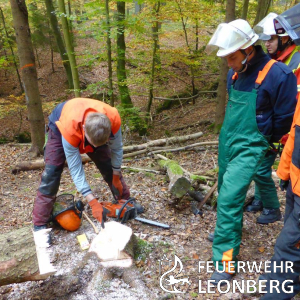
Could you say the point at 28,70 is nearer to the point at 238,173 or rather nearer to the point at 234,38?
the point at 234,38

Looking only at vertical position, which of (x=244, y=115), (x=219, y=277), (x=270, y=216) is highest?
(x=244, y=115)

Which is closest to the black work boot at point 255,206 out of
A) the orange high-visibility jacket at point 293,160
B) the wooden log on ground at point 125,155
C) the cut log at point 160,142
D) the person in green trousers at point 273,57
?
the person in green trousers at point 273,57

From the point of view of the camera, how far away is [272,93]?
7.82ft

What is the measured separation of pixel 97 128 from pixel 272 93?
163 centimetres

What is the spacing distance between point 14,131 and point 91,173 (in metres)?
7.08

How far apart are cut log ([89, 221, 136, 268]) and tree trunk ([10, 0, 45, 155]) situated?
174 inches

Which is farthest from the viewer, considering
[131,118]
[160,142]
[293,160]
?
[131,118]

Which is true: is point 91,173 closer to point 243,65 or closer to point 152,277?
point 152,277

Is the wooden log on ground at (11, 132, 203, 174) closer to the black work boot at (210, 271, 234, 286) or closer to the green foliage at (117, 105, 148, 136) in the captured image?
the green foliage at (117, 105, 148, 136)

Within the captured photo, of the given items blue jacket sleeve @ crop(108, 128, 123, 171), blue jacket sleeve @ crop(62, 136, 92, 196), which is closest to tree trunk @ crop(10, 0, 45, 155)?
blue jacket sleeve @ crop(108, 128, 123, 171)

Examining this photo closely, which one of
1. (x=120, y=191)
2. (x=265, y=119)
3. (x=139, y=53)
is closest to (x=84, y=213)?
(x=120, y=191)

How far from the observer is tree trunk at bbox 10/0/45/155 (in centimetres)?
558

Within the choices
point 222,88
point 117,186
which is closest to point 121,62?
point 222,88

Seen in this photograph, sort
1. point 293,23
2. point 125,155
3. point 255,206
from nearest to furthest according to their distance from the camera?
1. point 293,23
2. point 255,206
3. point 125,155
